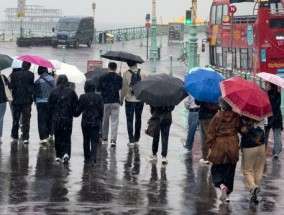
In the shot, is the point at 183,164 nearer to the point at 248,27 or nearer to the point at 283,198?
the point at 283,198

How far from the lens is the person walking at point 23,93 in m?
16.9

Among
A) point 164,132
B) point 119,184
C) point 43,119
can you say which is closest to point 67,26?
point 43,119

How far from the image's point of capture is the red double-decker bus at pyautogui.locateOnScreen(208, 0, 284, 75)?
96.3ft

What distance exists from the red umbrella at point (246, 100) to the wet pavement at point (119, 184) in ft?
4.15

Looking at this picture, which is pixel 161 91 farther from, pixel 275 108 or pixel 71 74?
pixel 71 74

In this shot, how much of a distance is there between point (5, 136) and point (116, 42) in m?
57.0

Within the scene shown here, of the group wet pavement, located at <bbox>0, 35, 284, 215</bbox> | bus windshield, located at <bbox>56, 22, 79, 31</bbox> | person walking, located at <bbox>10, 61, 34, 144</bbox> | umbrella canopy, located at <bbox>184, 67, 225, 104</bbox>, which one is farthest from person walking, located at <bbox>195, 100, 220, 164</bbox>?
bus windshield, located at <bbox>56, 22, 79, 31</bbox>

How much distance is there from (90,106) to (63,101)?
473 mm

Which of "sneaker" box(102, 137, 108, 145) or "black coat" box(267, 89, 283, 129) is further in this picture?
"sneaker" box(102, 137, 108, 145)

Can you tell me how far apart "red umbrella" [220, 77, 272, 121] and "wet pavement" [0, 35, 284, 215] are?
126cm

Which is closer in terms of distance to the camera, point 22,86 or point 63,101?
point 63,101

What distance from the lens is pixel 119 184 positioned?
13375 mm

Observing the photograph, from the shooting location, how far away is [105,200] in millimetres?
12109

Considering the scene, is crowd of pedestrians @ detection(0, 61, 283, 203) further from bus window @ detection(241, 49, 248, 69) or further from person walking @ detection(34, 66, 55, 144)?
bus window @ detection(241, 49, 248, 69)
